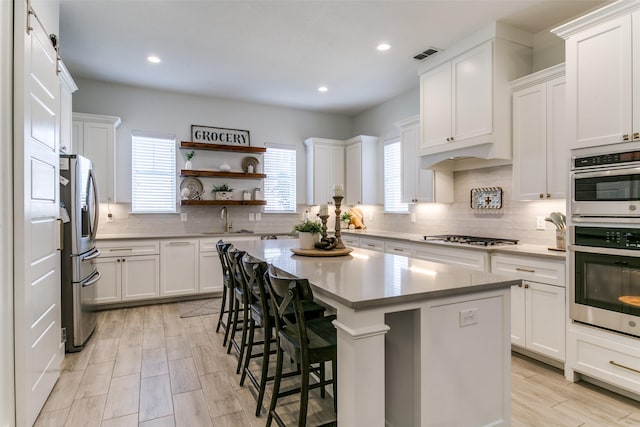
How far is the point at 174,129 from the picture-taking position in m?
5.15

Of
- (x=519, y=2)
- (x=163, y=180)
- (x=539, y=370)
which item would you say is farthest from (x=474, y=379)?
(x=163, y=180)

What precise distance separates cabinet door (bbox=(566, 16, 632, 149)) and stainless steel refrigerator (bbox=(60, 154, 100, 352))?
4.07m

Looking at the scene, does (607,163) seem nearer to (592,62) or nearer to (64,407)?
(592,62)

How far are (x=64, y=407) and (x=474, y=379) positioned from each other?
253cm

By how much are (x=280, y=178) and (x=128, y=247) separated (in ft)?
8.30

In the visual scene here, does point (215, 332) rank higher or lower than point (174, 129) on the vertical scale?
lower

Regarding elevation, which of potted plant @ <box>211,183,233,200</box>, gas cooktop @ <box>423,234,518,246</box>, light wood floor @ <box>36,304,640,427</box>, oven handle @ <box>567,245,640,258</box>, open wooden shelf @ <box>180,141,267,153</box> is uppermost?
open wooden shelf @ <box>180,141,267,153</box>

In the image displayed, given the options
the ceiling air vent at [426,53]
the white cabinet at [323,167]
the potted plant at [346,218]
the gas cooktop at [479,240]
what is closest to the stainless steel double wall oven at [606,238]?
the gas cooktop at [479,240]

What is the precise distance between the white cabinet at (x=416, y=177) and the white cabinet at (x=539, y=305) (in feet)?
4.54

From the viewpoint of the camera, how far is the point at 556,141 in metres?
2.95

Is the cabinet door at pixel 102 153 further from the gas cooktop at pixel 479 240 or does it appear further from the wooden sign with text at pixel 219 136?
the gas cooktop at pixel 479 240

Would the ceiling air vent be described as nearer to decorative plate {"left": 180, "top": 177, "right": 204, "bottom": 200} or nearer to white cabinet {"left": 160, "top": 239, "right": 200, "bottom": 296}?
decorative plate {"left": 180, "top": 177, "right": 204, "bottom": 200}

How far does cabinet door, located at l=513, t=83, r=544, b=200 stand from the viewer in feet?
10.0

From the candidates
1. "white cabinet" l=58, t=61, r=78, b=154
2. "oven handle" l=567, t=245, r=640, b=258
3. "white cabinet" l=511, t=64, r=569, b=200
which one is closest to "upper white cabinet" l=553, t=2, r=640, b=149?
"white cabinet" l=511, t=64, r=569, b=200
